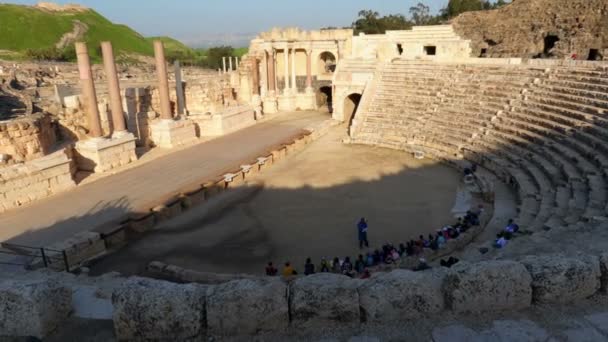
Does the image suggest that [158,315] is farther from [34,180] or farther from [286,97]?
[286,97]

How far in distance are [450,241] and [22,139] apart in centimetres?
1290

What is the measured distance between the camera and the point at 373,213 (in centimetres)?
1198

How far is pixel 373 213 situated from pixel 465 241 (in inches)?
111

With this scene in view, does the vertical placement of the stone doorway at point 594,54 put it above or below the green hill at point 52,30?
below

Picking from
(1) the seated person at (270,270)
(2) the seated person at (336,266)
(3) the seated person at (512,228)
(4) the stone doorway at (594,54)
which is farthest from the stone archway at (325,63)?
(1) the seated person at (270,270)

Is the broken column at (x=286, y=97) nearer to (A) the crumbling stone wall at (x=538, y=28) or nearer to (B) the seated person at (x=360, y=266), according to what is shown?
(A) the crumbling stone wall at (x=538, y=28)

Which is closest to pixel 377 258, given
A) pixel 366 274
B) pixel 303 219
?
pixel 366 274

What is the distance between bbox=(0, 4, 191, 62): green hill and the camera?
196 ft

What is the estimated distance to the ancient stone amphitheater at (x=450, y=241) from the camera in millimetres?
3443

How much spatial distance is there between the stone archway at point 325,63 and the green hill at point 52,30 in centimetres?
3521

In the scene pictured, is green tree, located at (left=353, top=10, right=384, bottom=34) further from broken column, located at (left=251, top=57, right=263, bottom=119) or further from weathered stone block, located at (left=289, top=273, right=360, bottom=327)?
weathered stone block, located at (left=289, top=273, right=360, bottom=327)

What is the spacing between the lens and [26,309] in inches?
135

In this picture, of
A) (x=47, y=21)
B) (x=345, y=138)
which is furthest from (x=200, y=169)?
(x=47, y=21)

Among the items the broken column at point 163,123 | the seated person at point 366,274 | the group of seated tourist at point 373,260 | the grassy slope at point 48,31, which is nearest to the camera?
the seated person at point 366,274
